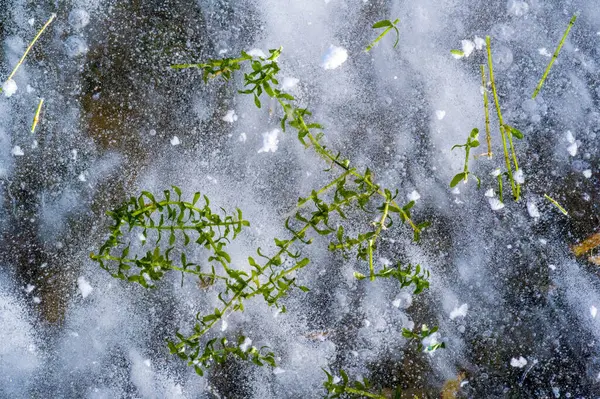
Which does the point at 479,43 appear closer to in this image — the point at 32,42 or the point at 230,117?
the point at 230,117

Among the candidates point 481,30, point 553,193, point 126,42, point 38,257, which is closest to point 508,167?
point 553,193

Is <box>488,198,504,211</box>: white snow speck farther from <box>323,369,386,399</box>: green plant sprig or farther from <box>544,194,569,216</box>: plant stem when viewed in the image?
<box>323,369,386,399</box>: green plant sprig

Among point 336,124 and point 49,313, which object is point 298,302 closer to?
point 336,124

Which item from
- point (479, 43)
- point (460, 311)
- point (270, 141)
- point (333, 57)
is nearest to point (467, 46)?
point (479, 43)

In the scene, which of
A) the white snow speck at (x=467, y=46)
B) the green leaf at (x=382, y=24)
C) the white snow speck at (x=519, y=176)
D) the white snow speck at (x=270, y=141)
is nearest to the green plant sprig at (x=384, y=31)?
the green leaf at (x=382, y=24)

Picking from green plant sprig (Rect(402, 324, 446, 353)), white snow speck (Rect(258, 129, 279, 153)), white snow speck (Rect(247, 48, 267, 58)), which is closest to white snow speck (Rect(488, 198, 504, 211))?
green plant sprig (Rect(402, 324, 446, 353))

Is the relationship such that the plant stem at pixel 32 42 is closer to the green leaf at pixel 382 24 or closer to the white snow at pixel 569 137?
the green leaf at pixel 382 24
